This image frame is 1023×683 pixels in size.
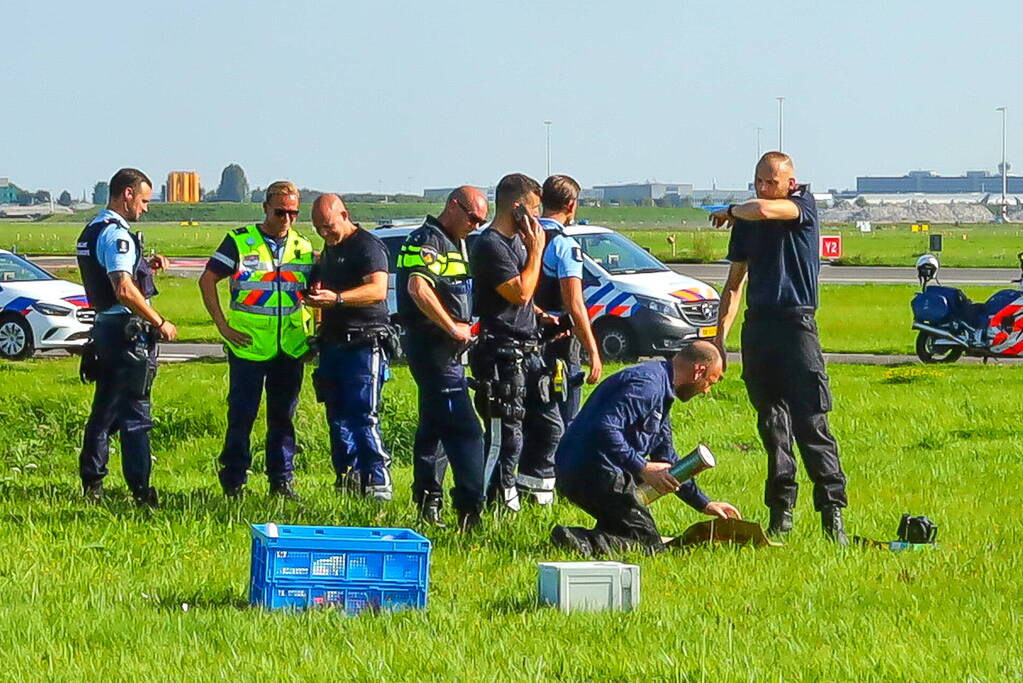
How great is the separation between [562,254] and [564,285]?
0.62 ft

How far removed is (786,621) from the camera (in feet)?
21.1

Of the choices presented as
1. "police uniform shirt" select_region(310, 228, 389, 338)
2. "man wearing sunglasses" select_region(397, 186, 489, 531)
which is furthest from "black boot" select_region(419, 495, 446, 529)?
"police uniform shirt" select_region(310, 228, 389, 338)

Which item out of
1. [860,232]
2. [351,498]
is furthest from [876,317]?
[860,232]

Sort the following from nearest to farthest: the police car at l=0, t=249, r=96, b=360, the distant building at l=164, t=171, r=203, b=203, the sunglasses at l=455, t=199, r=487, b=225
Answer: the sunglasses at l=455, t=199, r=487, b=225 → the police car at l=0, t=249, r=96, b=360 → the distant building at l=164, t=171, r=203, b=203

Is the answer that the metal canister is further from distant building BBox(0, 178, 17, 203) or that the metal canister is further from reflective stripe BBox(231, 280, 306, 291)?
distant building BBox(0, 178, 17, 203)

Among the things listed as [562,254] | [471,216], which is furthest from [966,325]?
[471,216]

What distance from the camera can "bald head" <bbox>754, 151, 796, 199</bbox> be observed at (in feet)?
27.5

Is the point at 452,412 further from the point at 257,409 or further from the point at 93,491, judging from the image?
the point at 93,491

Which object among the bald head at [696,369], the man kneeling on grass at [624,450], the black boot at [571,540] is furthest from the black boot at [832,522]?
the black boot at [571,540]

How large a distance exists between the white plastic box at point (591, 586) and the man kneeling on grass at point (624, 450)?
1157 millimetres

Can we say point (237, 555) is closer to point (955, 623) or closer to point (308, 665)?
point (308, 665)

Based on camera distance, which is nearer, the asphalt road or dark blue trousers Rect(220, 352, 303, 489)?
dark blue trousers Rect(220, 352, 303, 489)

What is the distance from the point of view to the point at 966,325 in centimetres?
2080

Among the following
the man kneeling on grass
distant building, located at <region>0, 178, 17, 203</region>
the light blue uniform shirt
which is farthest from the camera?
distant building, located at <region>0, 178, 17, 203</region>
